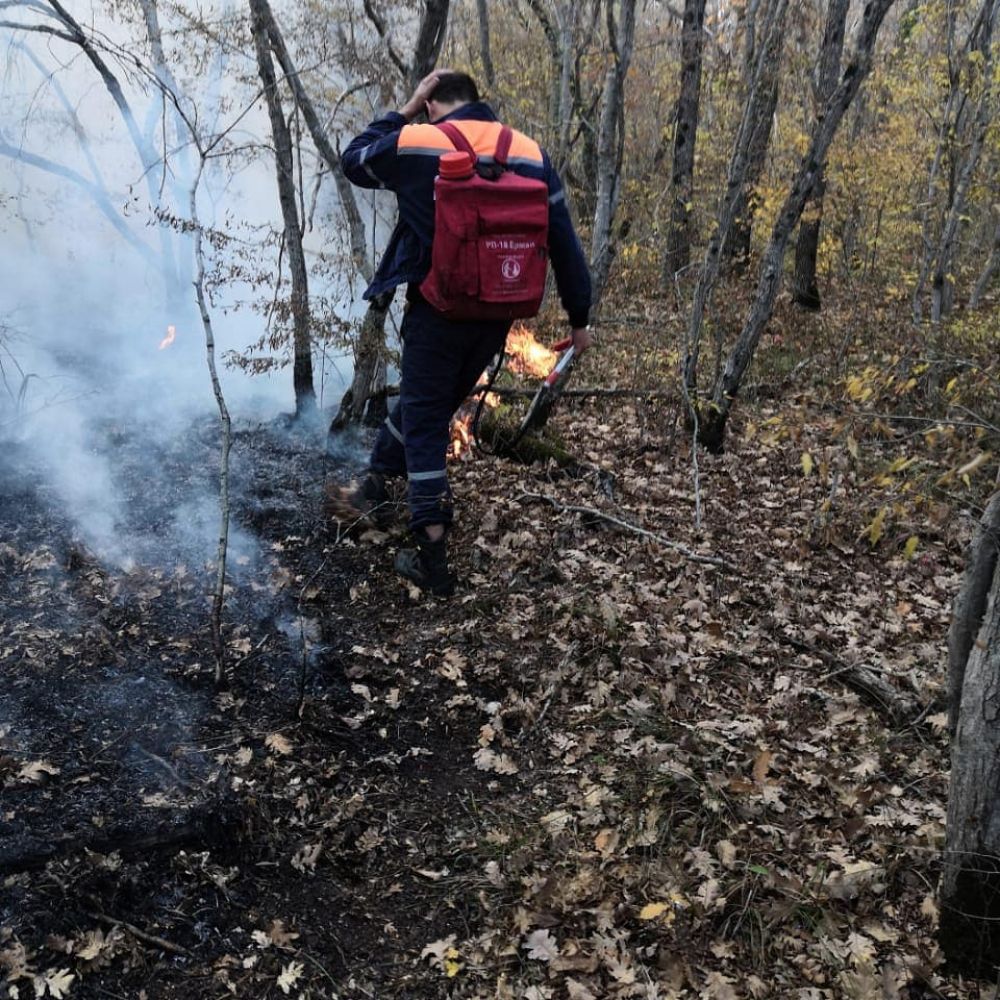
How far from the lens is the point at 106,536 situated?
5117mm

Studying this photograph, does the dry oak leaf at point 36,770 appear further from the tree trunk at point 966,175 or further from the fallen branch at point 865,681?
the tree trunk at point 966,175

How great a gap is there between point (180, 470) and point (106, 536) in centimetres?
100

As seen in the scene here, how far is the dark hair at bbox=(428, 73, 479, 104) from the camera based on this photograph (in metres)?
4.28

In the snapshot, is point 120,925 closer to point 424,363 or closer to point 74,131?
point 424,363

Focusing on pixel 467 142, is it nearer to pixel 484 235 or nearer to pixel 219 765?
pixel 484 235

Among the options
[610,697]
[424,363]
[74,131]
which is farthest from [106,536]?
[74,131]

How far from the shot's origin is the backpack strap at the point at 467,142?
159 inches

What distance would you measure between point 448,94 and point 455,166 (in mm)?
628

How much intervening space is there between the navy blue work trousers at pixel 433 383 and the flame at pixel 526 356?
3.56m

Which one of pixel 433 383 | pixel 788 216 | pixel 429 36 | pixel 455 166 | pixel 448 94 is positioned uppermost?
pixel 429 36

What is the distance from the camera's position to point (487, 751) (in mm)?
3861

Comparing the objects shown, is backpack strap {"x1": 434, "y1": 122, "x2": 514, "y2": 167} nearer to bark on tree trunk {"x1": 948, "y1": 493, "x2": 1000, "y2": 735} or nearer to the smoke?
the smoke

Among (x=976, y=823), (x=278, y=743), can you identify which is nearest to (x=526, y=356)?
(x=278, y=743)

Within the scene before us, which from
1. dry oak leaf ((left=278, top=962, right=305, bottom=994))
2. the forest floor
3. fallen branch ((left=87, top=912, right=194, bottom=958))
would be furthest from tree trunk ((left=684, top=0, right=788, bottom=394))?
fallen branch ((left=87, top=912, right=194, bottom=958))
